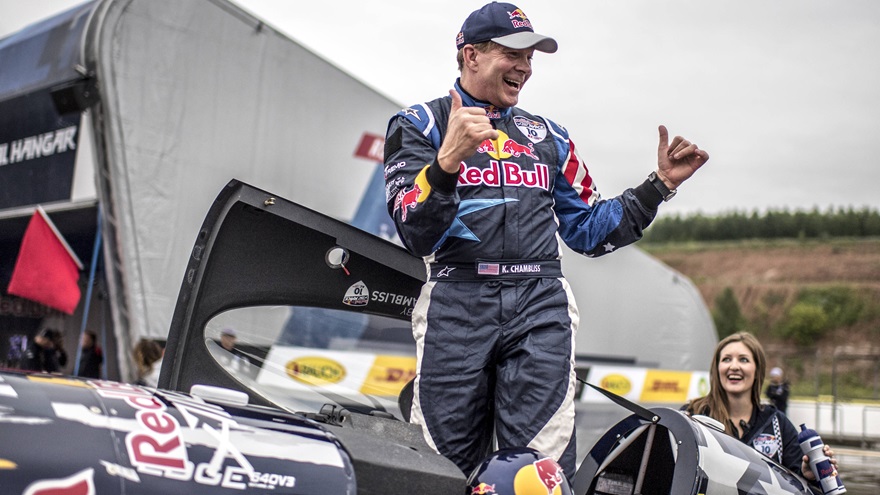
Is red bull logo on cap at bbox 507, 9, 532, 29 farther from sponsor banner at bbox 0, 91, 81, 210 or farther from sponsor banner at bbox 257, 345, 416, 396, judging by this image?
sponsor banner at bbox 0, 91, 81, 210

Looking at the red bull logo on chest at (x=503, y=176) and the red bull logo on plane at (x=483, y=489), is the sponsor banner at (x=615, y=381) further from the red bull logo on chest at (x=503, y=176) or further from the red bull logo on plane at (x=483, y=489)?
the red bull logo on plane at (x=483, y=489)

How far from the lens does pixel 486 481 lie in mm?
1897

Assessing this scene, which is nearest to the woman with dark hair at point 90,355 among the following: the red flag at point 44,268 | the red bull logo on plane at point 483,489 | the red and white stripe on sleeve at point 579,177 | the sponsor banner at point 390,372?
the red flag at point 44,268

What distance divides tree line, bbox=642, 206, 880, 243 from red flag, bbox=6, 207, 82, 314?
79.6 metres

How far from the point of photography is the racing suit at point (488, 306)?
236 cm

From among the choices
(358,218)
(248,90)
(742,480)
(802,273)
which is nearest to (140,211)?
(248,90)

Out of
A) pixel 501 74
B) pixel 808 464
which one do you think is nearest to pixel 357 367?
pixel 808 464

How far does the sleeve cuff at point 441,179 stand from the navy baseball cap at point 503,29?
48cm

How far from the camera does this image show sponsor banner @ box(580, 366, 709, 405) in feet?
35.2

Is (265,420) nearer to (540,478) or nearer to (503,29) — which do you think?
(540,478)

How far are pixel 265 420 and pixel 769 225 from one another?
89101 millimetres

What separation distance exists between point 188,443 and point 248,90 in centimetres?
641

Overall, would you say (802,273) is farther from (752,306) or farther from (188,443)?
(188,443)

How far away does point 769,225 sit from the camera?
84625 millimetres
